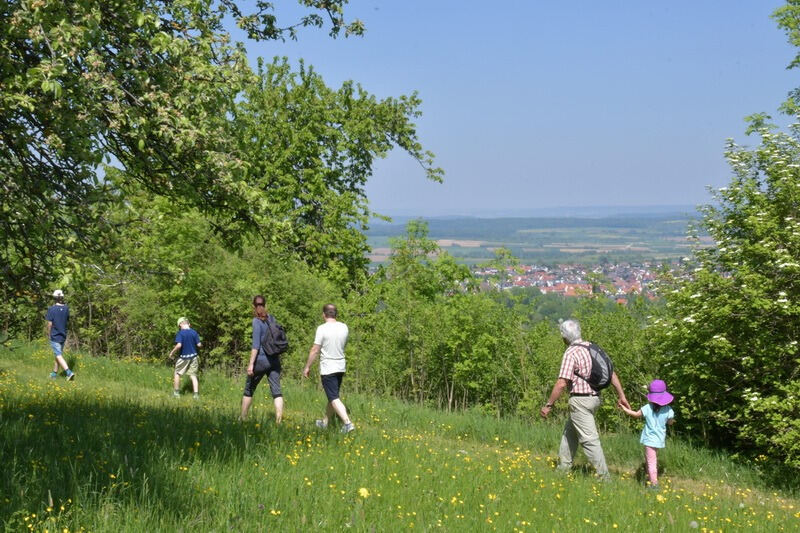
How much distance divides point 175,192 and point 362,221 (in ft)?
68.2

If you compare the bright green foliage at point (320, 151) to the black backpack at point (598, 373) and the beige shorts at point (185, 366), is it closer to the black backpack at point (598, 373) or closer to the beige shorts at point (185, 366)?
the beige shorts at point (185, 366)

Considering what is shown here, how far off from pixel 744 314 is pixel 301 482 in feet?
24.4

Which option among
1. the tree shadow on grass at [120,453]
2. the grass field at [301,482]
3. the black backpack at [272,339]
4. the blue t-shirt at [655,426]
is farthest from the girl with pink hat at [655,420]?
the black backpack at [272,339]

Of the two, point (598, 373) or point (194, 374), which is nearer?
point (598, 373)

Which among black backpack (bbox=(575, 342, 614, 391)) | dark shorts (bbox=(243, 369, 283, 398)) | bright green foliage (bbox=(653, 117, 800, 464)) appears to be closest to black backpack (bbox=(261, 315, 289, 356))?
dark shorts (bbox=(243, 369, 283, 398))

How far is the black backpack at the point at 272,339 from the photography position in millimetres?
10508

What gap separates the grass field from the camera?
17.3 ft

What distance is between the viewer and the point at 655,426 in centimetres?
927

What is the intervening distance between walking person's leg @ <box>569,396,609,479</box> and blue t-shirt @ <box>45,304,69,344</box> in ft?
37.4

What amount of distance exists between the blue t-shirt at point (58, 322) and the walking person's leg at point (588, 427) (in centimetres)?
1139

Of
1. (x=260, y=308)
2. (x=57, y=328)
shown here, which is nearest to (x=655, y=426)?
(x=260, y=308)

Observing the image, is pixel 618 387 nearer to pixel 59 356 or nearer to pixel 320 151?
pixel 59 356

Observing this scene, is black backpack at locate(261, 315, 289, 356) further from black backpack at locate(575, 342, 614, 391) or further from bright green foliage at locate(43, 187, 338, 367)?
bright green foliage at locate(43, 187, 338, 367)

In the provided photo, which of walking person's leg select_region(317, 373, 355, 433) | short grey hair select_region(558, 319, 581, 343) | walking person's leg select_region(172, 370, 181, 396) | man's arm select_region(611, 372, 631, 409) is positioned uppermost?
short grey hair select_region(558, 319, 581, 343)
